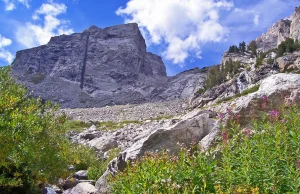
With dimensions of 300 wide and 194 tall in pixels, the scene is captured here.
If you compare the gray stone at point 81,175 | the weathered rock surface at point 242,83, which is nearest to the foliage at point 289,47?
the weathered rock surface at point 242,83

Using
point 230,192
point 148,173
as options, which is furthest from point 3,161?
point 230,192

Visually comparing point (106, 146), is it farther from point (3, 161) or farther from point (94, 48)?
point (94, 48)

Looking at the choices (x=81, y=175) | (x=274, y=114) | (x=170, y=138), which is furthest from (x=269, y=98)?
(x=81, y=175)

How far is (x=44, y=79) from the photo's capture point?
16112 centimetres

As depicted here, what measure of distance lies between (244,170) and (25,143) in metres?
4.64

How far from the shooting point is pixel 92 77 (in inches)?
6860

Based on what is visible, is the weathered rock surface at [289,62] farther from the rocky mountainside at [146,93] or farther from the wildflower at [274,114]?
the wildflower at [274,114]

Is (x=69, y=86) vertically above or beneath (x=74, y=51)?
beneath

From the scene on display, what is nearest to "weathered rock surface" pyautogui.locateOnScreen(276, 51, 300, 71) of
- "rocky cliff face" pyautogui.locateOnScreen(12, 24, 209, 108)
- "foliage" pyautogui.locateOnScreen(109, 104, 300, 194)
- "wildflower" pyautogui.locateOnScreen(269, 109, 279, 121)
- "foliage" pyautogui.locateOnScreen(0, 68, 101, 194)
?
"foliage" pyautogui.locateOnScreen(0, 68, 101, 194)

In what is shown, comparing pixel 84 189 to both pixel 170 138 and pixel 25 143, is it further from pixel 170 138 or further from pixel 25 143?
pixel 25 143

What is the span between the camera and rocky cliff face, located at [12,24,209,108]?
136 meters

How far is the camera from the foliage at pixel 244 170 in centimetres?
427

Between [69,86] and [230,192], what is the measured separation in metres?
157

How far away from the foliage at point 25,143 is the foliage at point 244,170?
256cm
